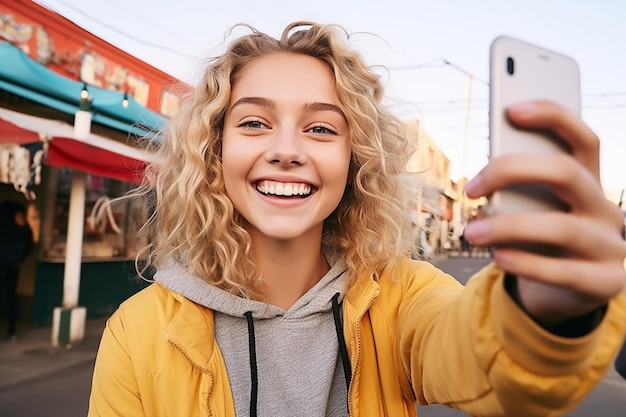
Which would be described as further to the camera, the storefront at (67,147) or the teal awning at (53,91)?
the teal awning at (53,91)

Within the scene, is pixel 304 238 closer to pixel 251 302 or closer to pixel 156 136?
pixel 251 302

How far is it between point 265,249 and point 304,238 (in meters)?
0.14

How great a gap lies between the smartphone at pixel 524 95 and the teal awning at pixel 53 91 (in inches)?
166

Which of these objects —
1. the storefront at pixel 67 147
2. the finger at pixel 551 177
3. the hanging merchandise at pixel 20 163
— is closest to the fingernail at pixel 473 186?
the finger at pixel 551 177

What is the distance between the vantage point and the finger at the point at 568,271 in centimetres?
55

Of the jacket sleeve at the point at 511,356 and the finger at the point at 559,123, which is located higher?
the finger at the point at 559,123

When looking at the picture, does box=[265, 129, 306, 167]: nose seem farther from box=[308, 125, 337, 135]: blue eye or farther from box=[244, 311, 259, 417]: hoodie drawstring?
box=[244, 311, 259, 417]: hoodie drawstring

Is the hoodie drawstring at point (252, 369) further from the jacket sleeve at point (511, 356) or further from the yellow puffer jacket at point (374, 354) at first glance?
the jacket sleeve at point (511, 356)

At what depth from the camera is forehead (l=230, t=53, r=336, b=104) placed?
1.43 m

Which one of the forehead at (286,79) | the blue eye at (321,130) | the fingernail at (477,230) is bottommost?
the fingernail at (477,230)

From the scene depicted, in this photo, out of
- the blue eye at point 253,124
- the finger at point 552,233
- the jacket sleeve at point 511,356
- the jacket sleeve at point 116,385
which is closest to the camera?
the finger at point 552,233

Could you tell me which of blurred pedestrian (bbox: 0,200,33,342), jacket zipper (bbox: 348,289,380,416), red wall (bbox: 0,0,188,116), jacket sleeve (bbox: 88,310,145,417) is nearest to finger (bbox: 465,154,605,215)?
jacket zipper (bbox: 348,289,380,416)

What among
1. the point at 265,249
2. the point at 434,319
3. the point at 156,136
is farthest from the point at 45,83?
the point at 434,319

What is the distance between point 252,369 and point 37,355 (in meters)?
4.75
